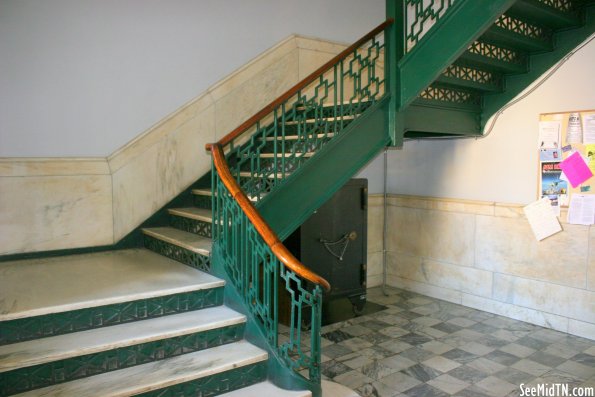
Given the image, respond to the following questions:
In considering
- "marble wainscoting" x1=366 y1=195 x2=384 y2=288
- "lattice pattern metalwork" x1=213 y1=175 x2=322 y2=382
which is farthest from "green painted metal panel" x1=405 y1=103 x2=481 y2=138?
"lattice pattern metalwork" x1=213 y1=175 x2=322 y2=382

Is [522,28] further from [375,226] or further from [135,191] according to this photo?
[135,191]

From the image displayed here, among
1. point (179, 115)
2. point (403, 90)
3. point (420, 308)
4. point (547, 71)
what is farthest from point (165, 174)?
point (547, 71)

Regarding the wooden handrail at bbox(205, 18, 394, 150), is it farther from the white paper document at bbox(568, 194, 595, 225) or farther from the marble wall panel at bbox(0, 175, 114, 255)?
the white paper document at bbox(568, 194, 595, 225)

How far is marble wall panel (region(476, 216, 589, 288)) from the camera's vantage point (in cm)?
509

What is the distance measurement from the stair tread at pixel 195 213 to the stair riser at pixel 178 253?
326 mm

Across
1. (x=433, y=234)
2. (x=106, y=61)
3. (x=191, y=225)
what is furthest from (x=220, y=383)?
(x=433, y=234)

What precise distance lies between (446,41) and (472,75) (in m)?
1.15

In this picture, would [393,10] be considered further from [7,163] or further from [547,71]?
[7,163]

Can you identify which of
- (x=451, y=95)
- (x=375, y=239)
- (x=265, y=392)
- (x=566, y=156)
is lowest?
(x=265, y=392)

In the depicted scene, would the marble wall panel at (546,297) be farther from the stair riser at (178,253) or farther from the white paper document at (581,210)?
the stair riser at (178,253)

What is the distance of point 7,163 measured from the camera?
4.33 m

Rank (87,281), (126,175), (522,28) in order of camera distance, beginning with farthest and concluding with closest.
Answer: (126,175), (522,28), (87,281)

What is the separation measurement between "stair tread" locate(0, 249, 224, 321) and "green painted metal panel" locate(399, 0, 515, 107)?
2.37 metres

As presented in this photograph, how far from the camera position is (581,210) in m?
5.02
